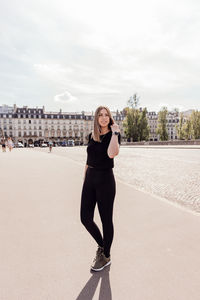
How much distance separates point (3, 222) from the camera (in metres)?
4.45

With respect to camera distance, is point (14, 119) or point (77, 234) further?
point (14, 119)

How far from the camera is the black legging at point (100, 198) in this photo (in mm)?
2852

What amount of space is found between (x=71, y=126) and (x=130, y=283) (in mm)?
101638

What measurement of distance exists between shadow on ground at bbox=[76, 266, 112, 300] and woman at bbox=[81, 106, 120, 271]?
0.09m

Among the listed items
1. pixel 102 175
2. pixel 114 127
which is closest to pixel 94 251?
pixel 102 175

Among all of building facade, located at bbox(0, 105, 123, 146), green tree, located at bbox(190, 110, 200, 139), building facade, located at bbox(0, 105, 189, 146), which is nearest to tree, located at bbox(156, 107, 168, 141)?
green tree, located at bbox(190, 110, 200, 139)

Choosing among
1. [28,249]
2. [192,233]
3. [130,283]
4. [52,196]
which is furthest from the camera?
[52,196]

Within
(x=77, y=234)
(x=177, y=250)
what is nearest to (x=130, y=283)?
(x=177, y=250)

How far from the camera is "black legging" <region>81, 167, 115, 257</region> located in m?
2.85

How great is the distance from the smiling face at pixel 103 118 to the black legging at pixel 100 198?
0.54m

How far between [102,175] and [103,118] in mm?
666

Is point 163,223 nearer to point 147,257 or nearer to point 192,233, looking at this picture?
point 192,233

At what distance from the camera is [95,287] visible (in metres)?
2.52

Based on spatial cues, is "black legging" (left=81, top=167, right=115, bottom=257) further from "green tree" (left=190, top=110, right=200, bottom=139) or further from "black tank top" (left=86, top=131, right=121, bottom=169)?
"green tree" (left=190, top=110, right=200, bottom=139)
